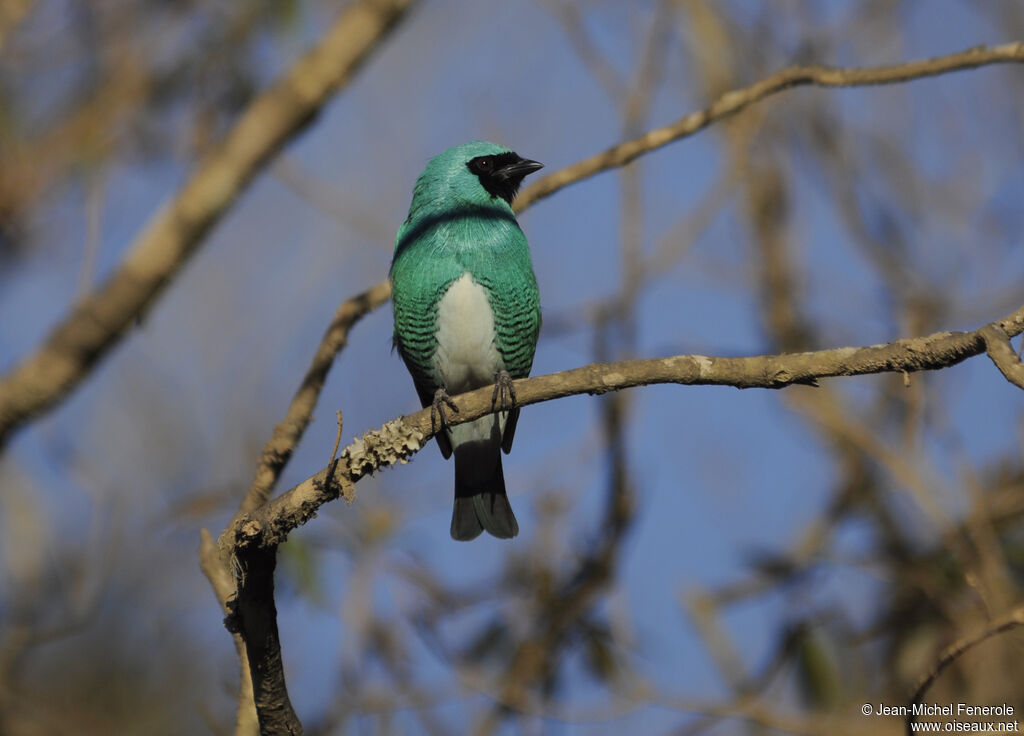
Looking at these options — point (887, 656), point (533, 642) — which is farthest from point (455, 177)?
point (887, 656)

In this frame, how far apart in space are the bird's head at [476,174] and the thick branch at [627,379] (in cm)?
212

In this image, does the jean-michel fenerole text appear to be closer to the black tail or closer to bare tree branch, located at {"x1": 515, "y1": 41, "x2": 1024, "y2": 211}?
the black tail

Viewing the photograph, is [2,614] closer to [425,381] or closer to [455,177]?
[425,381]

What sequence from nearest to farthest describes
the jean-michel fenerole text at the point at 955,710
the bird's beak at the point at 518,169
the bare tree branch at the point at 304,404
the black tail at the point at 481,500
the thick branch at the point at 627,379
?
the thick branch at the point at 627,379, the bare tree branch at the point at 304,404, the jean-michel fenerole text at the point at 955,710, the black tail at the point at 481,500, the bird's beak at the point at 518,169

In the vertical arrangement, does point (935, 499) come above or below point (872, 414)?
below

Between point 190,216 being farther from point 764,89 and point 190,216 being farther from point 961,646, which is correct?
point 961,646

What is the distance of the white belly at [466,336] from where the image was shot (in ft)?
16.0

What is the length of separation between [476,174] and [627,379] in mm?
2584

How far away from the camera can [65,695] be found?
8656 mm

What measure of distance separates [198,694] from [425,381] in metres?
4.55

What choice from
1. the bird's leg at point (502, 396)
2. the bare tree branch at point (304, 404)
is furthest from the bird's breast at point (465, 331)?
the bird's leg at point (502, 396)

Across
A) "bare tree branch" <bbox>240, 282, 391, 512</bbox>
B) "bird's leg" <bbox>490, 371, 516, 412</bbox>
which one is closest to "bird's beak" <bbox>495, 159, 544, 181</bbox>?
"bare tree branch" <bbox>240, 282, 391, 512</bbox>

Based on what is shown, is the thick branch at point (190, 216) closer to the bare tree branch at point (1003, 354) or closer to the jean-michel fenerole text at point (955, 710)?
the bare tree branch at point (1003, 354)

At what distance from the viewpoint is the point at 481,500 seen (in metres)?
5.17
